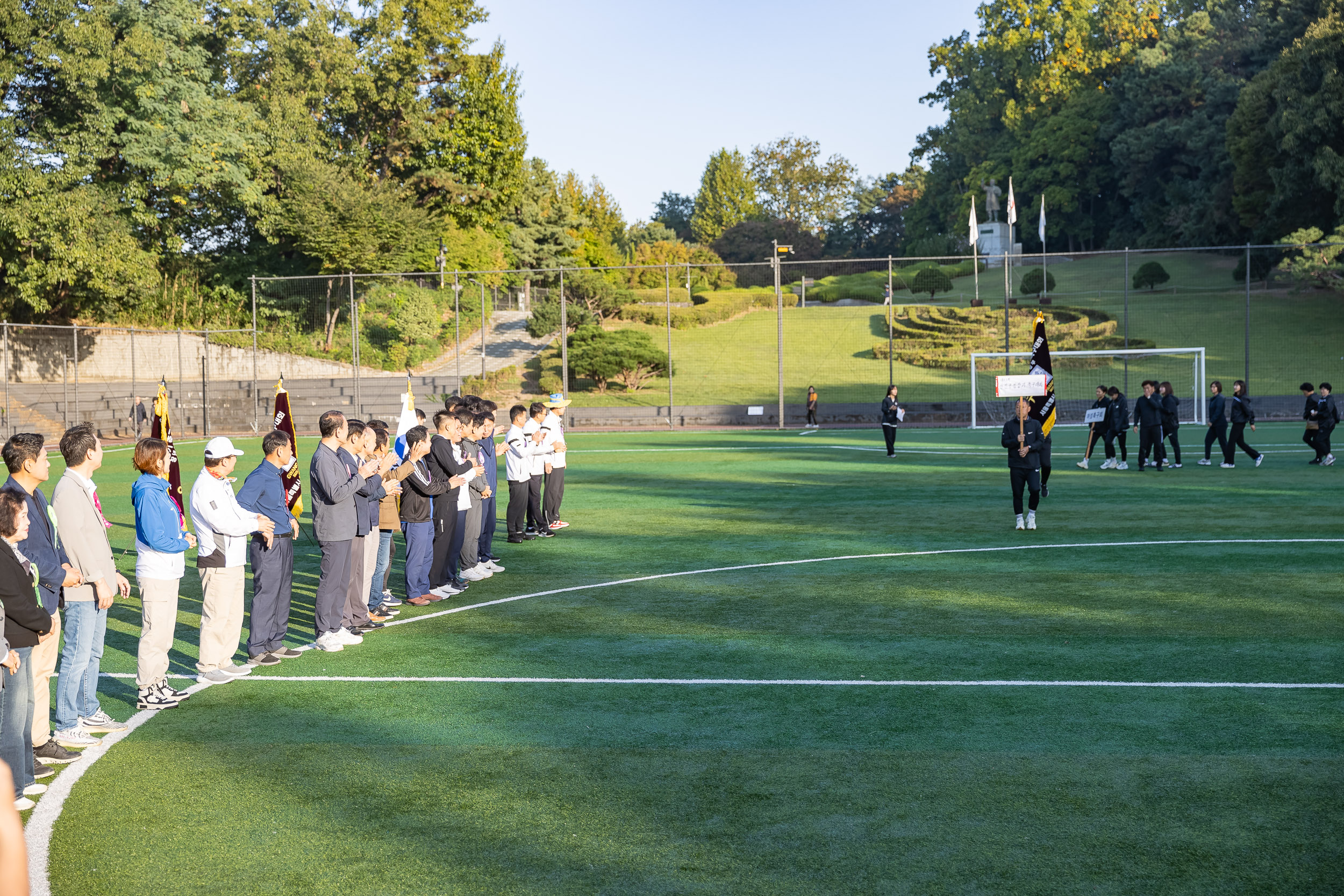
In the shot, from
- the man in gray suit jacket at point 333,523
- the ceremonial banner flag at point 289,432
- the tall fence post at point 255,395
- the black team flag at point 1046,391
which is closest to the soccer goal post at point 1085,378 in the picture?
the black team flag at point 1046,391

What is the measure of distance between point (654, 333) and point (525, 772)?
4758cm

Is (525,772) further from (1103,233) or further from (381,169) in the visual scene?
(1103,233)

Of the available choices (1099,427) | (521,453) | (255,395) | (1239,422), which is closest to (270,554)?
(521,453)

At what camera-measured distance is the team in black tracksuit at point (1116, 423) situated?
2202cm

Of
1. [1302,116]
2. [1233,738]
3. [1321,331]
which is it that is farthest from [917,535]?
[1302,116]

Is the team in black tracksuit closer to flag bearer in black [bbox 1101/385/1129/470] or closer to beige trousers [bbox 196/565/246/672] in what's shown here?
flag bearer in black [bbox 1101/385/1129/470]

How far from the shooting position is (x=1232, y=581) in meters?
11.7

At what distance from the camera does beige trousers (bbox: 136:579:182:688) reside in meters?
8.13

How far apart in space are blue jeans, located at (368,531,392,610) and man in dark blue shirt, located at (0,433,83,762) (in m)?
4.02

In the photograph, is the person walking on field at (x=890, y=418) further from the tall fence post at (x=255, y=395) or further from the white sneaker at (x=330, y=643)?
the tall fence post at (x=255, y=395)

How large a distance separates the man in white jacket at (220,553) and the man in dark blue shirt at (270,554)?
190mm

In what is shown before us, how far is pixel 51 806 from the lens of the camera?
6.35m

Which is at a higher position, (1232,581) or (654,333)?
(654,333)

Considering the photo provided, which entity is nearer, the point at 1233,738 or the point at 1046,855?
the point at 1046,855
